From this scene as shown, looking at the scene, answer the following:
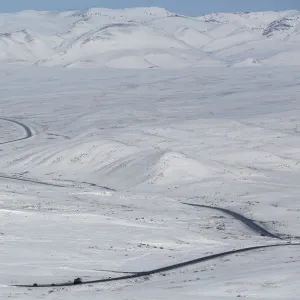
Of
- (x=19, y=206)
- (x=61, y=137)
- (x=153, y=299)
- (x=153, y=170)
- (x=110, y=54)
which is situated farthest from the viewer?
(x=110, y=54)

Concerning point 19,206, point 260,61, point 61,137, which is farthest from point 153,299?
point 260,61

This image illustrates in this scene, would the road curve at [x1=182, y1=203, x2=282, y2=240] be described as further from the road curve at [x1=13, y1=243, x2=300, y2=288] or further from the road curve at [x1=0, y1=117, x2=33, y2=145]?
the road curve at [x1=0, y1=117, x2=33, y2=145]

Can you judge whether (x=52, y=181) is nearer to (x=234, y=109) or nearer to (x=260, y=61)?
(x=234, y=109)

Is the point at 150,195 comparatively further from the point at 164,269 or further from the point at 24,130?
the point at 24,130

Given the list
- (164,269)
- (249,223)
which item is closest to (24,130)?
(249,223)

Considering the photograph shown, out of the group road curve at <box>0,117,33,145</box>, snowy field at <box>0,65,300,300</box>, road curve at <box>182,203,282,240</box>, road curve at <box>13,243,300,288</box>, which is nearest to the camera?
road curve at <box>13,243,300,288</box>

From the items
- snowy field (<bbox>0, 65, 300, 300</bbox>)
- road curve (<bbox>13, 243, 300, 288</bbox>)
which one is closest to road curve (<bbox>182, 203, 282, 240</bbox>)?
snowy field (<bbox>0, 65, 300, 300</bbox>)

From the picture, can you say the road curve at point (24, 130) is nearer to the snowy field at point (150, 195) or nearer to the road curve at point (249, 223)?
the snowy field at point (150, 195)

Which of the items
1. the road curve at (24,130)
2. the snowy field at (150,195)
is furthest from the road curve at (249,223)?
the road curve at (24,130)
